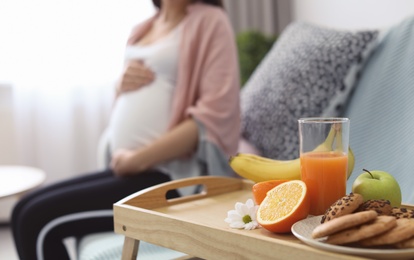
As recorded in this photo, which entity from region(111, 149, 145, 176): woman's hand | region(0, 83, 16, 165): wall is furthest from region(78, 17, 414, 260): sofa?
region(0, 83, 16, 165): wall

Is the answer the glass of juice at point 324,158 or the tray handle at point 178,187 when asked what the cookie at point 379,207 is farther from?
the tray handle at point 178,187

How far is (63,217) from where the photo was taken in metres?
1.71

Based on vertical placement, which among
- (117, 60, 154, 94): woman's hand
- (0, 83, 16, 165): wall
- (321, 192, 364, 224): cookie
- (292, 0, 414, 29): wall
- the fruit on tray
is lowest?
(0, 83, 16, 165): wall

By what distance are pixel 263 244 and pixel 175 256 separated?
519 mm

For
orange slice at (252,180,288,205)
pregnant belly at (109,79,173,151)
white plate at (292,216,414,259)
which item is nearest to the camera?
white plate at (292,216,414,259)

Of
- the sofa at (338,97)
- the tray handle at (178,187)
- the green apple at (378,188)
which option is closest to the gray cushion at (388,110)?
the sofa at (338,97)

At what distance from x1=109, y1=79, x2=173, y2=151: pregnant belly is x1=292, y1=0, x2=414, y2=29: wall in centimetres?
84

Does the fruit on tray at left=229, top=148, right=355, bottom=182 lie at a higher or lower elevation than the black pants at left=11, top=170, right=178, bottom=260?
higher

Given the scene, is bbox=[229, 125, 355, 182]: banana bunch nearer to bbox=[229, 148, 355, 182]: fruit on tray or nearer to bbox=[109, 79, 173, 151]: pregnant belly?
bbox=[229, 148, 355, 182]: fruit on tray

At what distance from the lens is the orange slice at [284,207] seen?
37.1 inches

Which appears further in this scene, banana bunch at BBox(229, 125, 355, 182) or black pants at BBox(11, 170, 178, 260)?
black pants at BBox(11, 170, 178, 260)

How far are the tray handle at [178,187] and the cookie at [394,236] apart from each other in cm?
52

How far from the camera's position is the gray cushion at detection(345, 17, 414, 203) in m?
1.48

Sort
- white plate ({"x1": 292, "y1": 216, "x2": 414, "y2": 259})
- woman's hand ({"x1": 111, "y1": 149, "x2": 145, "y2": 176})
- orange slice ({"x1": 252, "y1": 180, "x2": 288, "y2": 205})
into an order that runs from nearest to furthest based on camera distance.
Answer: white plate ({"x1": 292, "y1": 216, "x2": 414, "y2": 259})
orange slice ({"x1": 252, "y1": 180, "x2": 288, "y2": 205})
woman's hand ({"x1": 111, "y1": 149, "x2": 145, "y2": 176})
